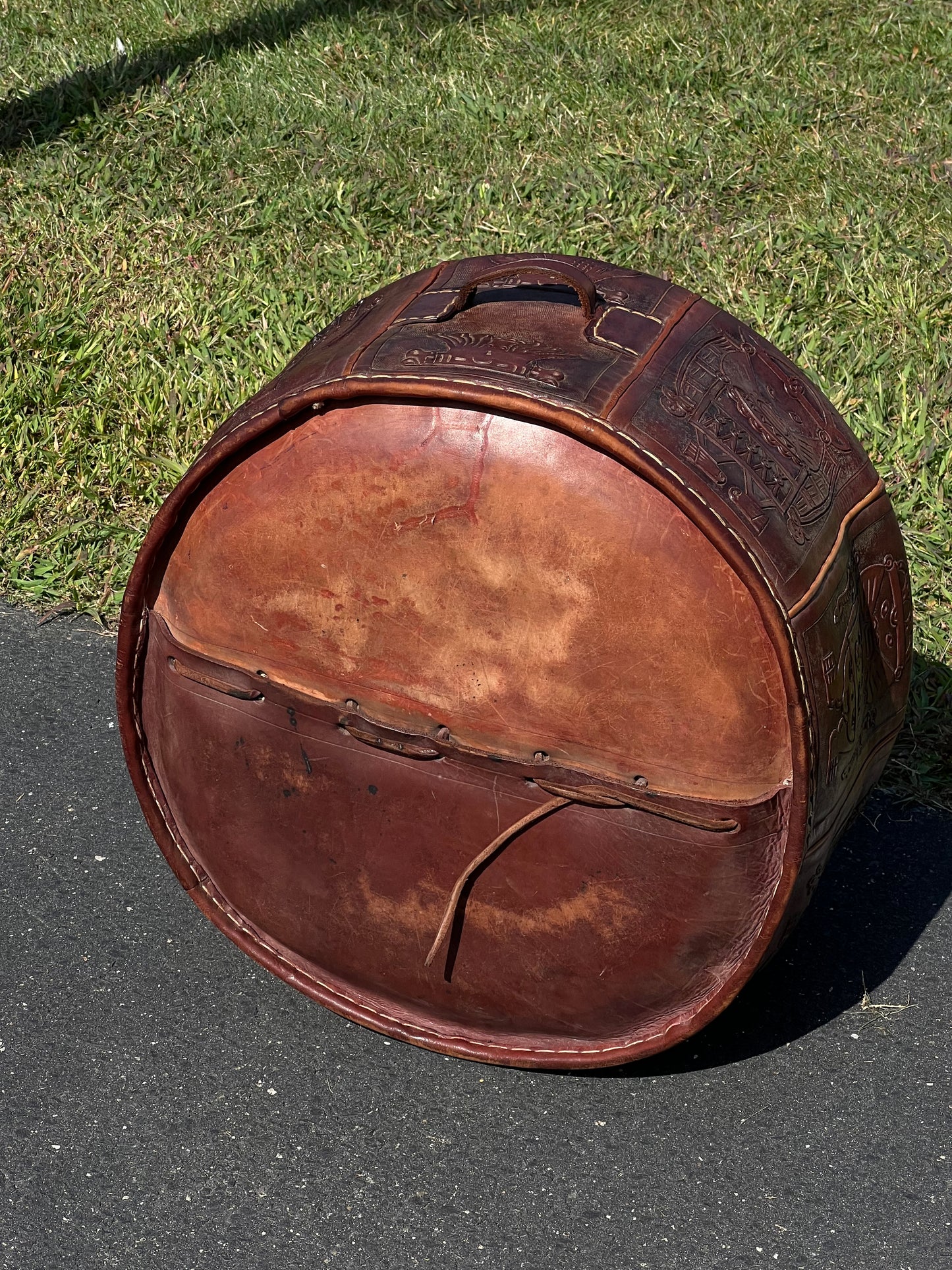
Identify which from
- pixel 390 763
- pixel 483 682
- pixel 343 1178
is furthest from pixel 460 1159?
pixel 483 682

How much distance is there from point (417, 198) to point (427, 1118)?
3.16m

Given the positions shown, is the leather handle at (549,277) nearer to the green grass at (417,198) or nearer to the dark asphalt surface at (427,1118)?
the dark asphalt surface at (427,1118)

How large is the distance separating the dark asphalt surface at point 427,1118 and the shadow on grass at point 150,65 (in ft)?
10.5

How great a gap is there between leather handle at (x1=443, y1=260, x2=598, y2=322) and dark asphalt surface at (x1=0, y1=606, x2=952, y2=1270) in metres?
1.24

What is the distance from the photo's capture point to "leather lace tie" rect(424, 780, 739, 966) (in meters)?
1.95

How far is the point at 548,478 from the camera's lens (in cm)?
189

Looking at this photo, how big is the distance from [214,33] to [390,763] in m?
4.19

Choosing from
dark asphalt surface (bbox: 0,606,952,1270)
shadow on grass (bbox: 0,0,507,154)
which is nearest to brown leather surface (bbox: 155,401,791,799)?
dark asphalt surface (bbox: 0,606,952,1270)

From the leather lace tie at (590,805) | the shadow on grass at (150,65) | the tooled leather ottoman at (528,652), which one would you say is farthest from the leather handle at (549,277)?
the shadow on grass at (150,65)

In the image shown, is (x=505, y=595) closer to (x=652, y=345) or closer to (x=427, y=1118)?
(x=652, y=345)

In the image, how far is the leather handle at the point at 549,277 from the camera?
2.02 metres

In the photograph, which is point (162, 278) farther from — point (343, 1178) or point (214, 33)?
point (343, 1178)

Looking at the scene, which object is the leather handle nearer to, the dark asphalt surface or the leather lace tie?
the leather lace tie

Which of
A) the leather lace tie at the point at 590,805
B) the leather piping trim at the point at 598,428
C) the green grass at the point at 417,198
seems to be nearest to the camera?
the leather piping trim at the point at 598,428
